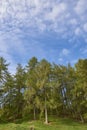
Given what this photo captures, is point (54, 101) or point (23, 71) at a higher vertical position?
point (23, 71)

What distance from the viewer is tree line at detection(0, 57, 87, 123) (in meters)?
48.5

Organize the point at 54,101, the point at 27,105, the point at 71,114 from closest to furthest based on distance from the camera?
the point at 54,101 < the point at 27,105 < the point at 71,114

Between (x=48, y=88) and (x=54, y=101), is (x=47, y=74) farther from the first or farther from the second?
(x=54, y=101)

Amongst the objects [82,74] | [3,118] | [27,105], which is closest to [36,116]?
[27,105]

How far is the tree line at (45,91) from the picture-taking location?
159 feet

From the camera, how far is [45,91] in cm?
4928

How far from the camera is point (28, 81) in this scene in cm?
4991

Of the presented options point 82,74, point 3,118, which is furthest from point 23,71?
point 82,74

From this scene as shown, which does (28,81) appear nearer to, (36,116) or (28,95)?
(28,95)

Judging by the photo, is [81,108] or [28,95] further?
[81,108]

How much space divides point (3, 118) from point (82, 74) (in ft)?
67.3

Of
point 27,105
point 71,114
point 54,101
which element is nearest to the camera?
point 54,101

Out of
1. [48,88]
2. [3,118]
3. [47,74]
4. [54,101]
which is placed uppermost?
[47,74]

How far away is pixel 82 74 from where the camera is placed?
48188mm
